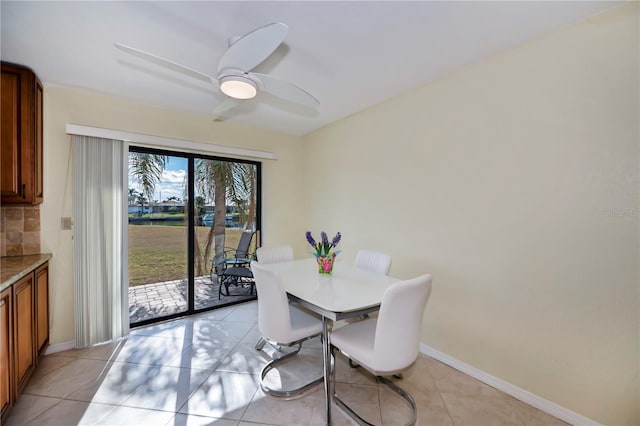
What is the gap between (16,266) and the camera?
6.38 ft

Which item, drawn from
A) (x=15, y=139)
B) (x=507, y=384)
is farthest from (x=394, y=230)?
(x=15, y=139)

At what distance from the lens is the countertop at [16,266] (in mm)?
1631

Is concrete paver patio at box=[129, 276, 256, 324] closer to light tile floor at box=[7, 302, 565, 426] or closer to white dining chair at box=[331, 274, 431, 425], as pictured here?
light tile floor at box=[7, 302, 565, 426]

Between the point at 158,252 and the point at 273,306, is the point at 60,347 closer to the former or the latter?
the point at 158,252

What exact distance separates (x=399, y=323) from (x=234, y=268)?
2.77m

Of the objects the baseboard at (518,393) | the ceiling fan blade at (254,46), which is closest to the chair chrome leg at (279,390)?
the baseboard at (518,393)

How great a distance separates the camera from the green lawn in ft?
9.84

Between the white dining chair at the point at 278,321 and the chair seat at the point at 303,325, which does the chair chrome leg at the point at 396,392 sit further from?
the chair seat at the point at 303,325

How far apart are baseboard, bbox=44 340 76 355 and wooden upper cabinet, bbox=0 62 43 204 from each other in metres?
1.39

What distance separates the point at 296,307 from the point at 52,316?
7.79 feet

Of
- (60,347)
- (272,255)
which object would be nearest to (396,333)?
(272,255)

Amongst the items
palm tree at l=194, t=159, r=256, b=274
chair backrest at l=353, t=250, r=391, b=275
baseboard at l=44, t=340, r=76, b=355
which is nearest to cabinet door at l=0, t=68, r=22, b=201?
baseboard at l=44, t=340, r=76, b=355

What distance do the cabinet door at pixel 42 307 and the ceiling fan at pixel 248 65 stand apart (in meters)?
2.12

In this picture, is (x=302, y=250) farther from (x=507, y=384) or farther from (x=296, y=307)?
(x=507, y=384)
